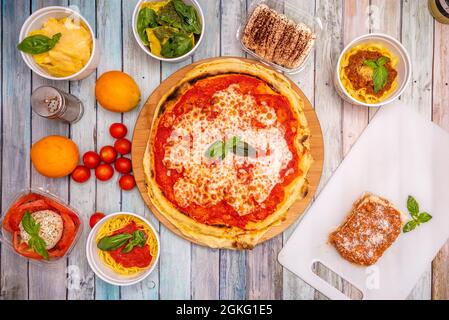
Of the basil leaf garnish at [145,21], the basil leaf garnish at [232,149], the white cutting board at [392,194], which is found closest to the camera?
the basil leaf garnish at [232,149]

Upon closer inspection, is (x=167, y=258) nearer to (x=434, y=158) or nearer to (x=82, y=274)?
(x=82, y=274)

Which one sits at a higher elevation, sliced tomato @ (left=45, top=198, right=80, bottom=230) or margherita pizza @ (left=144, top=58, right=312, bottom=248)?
margherita pizza @ (left=144, top=58, right=312, bottom=248)

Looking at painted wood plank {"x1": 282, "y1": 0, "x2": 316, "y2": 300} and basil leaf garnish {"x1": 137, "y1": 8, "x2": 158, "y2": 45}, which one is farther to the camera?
painted wood plank {"x1": 282, "y1": 0, "x2": 316, "y2": 300}

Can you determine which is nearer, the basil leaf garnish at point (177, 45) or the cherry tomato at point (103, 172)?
the basil leaf garnish at point (177, 45)

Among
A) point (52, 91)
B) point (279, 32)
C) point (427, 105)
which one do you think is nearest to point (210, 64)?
point (279, 32)

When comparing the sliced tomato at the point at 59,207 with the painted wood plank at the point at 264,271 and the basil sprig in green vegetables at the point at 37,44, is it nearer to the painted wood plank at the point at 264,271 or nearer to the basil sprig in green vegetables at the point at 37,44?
the basil sprig in green vegetables at the point at 37,44

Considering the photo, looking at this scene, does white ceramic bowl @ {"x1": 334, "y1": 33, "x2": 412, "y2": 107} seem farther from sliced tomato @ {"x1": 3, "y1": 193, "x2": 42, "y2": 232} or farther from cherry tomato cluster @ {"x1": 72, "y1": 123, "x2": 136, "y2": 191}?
sliced tomato @ {"x1": 3, "y1": 193, "x2": 42, "y2": 232}

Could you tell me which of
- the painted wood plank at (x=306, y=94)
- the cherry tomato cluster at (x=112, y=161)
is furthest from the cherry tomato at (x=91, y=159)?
the painted wood plank at (x=306, y=94)

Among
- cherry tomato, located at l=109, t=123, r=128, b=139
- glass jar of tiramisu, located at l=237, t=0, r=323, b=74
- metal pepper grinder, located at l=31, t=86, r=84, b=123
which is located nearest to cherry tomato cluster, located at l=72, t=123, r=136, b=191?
cherry tomato, located at l=109, t=123, r=128, b=139
